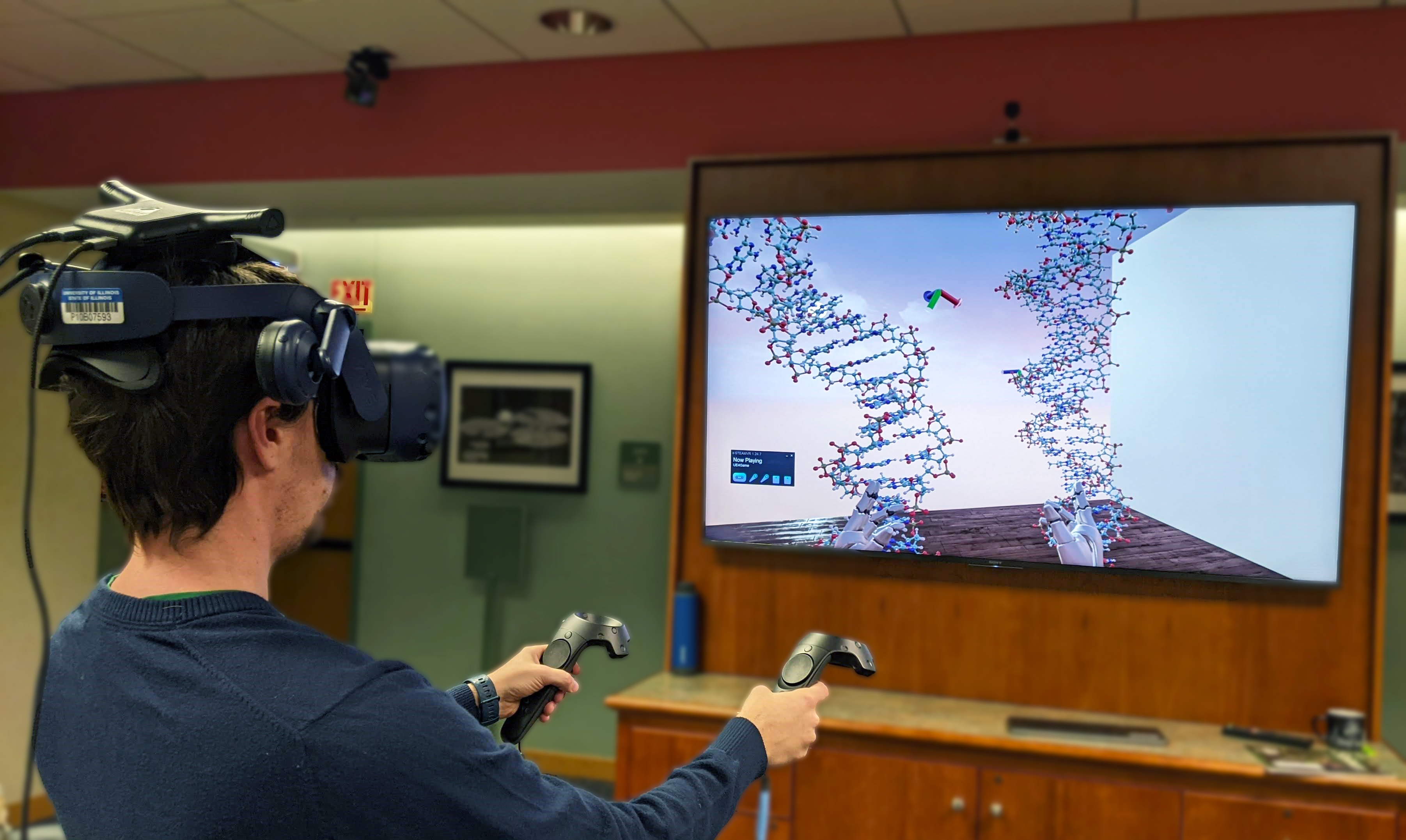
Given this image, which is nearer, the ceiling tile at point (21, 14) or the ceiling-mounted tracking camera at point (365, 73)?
the ceiling tile at point (21, 14)

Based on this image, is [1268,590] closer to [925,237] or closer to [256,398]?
[925,237]

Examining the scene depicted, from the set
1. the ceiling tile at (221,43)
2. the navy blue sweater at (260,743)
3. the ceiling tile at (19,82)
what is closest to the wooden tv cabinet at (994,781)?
the navy blue sweater at (260,743)

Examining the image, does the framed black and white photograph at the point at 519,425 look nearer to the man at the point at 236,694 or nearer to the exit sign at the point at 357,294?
the exit sign at the point at 357,294

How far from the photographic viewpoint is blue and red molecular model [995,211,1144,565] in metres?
1.08

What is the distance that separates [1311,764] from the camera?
2.26 m

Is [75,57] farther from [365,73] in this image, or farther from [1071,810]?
[1071,810]

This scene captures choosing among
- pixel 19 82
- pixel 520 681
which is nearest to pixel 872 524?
pixel 520 681

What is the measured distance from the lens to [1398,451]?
309 centimetres

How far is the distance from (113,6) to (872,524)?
9.61 ft

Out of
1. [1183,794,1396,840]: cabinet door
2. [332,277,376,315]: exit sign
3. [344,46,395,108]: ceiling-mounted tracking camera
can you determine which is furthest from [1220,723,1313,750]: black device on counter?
[344,46,395,108]: ceiling-mounted tracking camera

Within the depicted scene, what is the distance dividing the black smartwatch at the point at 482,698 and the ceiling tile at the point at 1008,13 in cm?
211

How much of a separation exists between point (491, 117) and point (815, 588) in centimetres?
176
